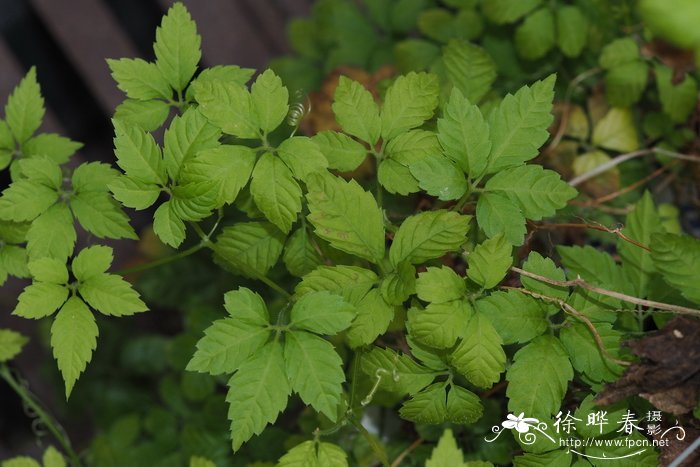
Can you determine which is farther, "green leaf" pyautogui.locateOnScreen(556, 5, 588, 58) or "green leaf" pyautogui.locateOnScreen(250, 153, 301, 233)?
"green leaf" pyautogui.locateOnScreen(556, 5, 588, 58)

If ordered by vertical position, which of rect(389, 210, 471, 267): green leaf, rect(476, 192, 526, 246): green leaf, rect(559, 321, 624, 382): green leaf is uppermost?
rect(389, 210, 471, 267): green leaf

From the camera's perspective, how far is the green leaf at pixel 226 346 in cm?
74

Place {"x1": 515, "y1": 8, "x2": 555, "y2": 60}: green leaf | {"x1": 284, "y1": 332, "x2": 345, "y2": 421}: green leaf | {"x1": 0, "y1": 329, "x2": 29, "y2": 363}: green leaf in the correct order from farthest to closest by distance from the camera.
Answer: {"x1": 515, "y1": 8, "x2": 555, "y2": 60}: green leaf
{"x1": 0, "y1": 329, "x2": 29, "y2": 363}: green leaf
{"x1": 284, "y1": 332, "x2": 345, "y2": 421}: green leaf

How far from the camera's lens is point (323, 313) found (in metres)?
0.75

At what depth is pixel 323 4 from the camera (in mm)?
1458

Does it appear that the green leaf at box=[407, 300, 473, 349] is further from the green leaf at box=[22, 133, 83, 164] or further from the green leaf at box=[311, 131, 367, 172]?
the green leaf at box=[22, 133, 83, 164]

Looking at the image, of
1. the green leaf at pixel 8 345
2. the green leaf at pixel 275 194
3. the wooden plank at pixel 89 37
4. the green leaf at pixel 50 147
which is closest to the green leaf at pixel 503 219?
the green leaf at pixel 275 194

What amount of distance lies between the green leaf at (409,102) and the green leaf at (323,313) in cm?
22

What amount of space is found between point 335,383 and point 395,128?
0.32 metres

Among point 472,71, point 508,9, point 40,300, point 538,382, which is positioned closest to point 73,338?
point 40,300

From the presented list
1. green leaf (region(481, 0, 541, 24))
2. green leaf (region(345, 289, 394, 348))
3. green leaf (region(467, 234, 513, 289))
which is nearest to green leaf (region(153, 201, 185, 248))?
green leaf (region(345, 289, 394, 348))

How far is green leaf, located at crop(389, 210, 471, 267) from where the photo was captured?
78 cm

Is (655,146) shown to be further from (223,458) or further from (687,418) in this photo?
(223,458)

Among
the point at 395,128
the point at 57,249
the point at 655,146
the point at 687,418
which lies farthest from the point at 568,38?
the point at 57,249
